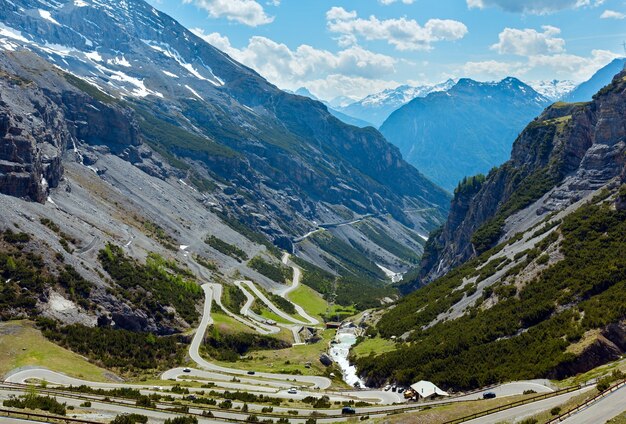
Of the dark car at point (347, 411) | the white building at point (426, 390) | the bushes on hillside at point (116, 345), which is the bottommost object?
the bushes on hillside at point (116, 345)

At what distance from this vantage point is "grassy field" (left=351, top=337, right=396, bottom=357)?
100 m

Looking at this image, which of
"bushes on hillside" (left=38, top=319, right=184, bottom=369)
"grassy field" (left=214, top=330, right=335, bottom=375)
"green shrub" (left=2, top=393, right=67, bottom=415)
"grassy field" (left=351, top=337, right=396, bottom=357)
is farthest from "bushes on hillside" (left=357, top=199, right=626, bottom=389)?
"green shrub" (left=2, top=393, right=67, bottom=415)

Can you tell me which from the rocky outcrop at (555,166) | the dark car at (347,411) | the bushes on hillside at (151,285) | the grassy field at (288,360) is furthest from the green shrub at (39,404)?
the rocky outcrop at (555,166)

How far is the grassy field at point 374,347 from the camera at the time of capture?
100438mm

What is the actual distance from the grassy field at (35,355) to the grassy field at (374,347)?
5023cm

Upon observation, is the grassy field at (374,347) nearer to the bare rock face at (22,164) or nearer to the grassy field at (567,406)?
the grassy field at (567,406)

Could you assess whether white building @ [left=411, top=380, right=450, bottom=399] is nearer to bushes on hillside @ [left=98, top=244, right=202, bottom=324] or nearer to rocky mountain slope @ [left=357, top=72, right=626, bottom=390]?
rocky mountain slope @ [left=357, top=72, right=626, bottom=390]

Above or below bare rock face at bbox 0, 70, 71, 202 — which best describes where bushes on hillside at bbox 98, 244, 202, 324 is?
below

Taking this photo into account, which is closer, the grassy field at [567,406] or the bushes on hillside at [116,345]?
the grassy field at [567,406]

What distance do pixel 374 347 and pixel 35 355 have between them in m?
62.5

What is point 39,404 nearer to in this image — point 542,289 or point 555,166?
point 542,289

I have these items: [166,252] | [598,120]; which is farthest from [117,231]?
[598,120]

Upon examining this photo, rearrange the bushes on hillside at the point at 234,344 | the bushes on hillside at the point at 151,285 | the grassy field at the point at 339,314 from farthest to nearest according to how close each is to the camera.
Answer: the grassy field at the point at 339,314
the bushes on hillside at the point at 151,285
the bushes on hillside at the point at 234,344

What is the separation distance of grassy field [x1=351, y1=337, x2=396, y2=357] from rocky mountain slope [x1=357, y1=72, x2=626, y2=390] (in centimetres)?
256
